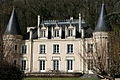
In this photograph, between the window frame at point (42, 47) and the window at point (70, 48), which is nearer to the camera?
the window at point (70, 48)

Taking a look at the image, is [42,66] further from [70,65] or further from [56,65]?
[70,65]

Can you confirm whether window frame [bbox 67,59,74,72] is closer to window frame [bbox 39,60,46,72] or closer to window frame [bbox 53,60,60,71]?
window frame [bbox 53,60,60,71]

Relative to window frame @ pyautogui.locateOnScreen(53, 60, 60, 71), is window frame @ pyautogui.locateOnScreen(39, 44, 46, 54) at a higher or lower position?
higher

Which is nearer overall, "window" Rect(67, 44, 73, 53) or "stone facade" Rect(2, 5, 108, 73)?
"stone facade" Rect(2, 5, 108, 73)

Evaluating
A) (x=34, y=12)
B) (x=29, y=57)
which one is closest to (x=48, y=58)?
(x=29, y=57)

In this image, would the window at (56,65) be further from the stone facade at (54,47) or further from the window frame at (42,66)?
the window frame at (42,66)

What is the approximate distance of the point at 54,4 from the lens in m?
66.8

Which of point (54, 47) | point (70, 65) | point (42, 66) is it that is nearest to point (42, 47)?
point (54, 47)

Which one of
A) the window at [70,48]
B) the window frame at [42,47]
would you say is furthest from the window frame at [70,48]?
the window frame at [42,47]

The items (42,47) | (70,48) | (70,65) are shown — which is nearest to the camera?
(70,65)

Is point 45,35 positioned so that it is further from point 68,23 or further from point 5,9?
point 5,9

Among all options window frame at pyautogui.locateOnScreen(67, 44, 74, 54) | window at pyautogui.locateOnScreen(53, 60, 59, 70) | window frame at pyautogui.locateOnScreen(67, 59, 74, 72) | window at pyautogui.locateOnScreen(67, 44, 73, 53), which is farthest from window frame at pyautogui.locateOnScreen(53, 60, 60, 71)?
window at pyautogui.locateOnScreen(67, 44, 73, 53)

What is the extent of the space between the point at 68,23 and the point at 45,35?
4207 millimetres

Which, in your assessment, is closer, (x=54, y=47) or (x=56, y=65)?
(x=56, y=65)
